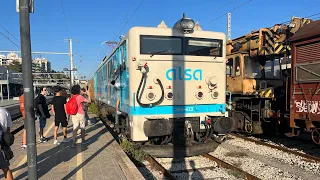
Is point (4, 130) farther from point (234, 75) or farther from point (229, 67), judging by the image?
point (229, 67)

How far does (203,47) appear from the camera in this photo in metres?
7.21

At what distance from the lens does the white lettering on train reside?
7.35m

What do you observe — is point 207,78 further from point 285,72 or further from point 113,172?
point 285,72

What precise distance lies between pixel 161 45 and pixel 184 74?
88 centimetres

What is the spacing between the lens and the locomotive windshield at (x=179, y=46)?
670 cm

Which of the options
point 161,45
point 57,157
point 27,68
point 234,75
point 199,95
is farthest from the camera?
point 234,75

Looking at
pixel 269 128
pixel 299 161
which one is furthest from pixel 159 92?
pixel 269 128

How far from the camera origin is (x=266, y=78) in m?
10.9

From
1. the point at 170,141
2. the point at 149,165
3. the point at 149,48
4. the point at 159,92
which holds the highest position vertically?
the point at 149,48

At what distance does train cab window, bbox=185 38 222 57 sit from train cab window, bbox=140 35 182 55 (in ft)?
0.84

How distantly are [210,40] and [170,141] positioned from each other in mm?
2658

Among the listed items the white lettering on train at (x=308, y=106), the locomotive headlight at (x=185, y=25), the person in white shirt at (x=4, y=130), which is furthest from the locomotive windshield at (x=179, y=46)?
the person in white shirt at (x=4, y=130)

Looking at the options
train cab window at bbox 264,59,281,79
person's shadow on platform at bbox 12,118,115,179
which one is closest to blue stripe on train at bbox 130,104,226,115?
person's shadow on platform at bbox 12,118,115,179

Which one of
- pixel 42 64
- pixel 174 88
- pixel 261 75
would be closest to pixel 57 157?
pixel 174 88
